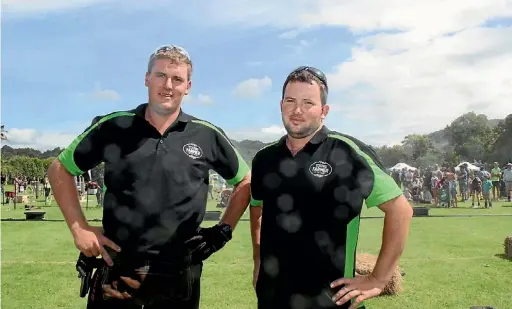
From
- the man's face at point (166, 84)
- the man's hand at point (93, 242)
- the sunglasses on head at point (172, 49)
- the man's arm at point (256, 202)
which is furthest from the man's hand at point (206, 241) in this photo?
the sunglasses on head at point (172, 49)

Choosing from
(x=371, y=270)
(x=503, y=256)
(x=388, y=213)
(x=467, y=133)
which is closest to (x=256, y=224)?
(x=388, y=213)

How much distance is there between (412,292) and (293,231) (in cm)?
564

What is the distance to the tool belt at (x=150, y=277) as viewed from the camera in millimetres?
3695

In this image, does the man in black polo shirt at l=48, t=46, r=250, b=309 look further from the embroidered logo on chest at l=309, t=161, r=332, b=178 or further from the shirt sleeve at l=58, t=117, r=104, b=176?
the embroidered logo on chest at l=309, t=161, r=332, b=178

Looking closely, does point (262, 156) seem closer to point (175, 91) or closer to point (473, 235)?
point (175, 91)

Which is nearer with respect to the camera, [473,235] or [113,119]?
[113,119]

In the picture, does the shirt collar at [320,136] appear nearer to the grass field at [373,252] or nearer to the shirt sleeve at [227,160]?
the shirt sleeve at [227,160]

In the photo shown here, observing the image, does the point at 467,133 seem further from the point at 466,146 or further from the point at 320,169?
the point at 320,169

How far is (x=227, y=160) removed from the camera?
4062 mm

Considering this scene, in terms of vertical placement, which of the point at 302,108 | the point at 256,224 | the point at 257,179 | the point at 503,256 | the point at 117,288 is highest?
the point at 302,108

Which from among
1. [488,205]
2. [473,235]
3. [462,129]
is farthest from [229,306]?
[462,129]

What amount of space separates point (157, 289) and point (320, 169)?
4.85 ft

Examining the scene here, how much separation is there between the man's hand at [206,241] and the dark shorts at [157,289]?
127 millimetres

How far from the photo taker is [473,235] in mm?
14008
